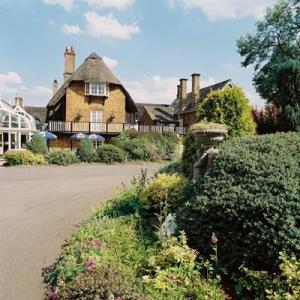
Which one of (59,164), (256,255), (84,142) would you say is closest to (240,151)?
(256,255)

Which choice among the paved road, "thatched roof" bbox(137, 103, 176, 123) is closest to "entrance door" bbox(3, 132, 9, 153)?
the paved road

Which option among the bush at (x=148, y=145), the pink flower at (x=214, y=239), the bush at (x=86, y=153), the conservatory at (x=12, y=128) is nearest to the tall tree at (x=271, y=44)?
the bush at (x=148, y=145)

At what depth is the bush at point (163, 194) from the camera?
6.08 meters

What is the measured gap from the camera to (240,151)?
193 inches

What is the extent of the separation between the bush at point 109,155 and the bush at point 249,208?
1678cm

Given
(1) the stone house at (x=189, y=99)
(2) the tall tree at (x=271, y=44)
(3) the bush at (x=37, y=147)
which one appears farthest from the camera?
(1) the stone house at (x=189, y=99)

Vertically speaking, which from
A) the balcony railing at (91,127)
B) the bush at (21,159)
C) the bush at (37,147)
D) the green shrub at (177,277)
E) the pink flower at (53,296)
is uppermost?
the balcony railing at (91,127)

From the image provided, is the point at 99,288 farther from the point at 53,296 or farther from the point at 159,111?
the point at 159,111

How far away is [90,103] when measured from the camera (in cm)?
3478

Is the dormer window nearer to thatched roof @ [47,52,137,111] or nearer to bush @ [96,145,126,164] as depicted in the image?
thatched roof @ [47,52,137,111]

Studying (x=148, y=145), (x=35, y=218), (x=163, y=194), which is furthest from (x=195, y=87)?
(x=163, y=194)

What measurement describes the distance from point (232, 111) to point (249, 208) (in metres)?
5.27

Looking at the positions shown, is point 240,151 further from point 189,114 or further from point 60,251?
point 189,114

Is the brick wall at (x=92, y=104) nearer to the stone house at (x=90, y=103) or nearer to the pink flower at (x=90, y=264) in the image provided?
the stone house at (x=90, y=103)
